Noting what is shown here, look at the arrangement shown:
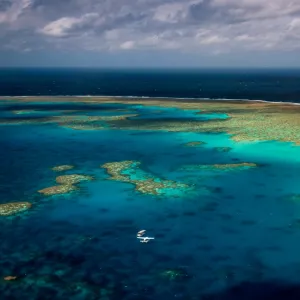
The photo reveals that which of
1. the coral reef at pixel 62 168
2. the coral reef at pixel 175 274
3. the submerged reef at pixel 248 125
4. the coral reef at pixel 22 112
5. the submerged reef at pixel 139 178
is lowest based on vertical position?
the coral reef at pixel 175 274

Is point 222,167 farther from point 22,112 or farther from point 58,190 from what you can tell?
point 22,112

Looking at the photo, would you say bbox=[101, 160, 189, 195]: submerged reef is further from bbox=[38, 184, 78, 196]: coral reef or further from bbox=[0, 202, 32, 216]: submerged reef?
bbox=[0, 202, 32, 216]: submerged reef

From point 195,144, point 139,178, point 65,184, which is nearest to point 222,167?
point 139,178

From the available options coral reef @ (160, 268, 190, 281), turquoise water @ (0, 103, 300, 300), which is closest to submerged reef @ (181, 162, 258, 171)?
turquoise water @ (0, 103, 300, 300)

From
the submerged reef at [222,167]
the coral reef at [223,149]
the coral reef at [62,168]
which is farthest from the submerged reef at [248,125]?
the coral reef at [62,168]

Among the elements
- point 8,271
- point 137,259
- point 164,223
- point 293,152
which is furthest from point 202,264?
point 293,152

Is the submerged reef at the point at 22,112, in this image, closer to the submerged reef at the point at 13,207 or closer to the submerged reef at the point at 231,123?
the submerged reef at the point at 231,123
